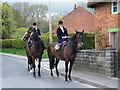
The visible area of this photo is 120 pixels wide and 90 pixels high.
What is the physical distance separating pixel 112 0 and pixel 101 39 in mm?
2760

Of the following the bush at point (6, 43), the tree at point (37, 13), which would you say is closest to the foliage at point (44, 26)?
the tree at point (37, 13)

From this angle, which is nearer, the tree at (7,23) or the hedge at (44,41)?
the hedge at (44,41)

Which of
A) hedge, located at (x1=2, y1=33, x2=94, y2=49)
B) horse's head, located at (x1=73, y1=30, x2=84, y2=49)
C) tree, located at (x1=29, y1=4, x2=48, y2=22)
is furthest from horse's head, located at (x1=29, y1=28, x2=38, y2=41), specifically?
tree, located at (x1=29, y1=4, x2=48, y2=22)

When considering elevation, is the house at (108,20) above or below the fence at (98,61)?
above

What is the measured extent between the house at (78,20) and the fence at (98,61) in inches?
1264

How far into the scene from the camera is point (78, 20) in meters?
50.2

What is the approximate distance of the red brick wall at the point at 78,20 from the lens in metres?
49.5

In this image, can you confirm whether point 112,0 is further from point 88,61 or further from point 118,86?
point 118,86

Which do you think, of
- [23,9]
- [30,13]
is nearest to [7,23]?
[30,13]

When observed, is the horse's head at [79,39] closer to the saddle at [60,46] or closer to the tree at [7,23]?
the saddle at [60,46]

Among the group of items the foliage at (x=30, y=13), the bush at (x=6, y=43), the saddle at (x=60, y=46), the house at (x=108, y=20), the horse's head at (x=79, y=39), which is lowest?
the bush at (x=6, y=43)

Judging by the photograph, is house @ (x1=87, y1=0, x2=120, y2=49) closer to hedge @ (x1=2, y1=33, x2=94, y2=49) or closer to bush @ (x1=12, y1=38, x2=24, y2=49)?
hedge @ (x1=2, y1=33, x2=94, y2=49)

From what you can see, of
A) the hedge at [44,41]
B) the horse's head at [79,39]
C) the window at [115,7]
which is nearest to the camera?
the horse's head at [79,39]

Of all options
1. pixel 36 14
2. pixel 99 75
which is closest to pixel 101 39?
pixel 99 75
